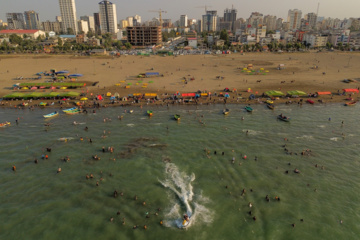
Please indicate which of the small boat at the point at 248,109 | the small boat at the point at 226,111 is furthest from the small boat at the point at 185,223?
the small boat at the point at 248,109

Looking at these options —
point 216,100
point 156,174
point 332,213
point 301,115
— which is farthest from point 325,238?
point 216,100

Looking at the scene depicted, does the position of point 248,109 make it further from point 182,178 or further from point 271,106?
point 182,178

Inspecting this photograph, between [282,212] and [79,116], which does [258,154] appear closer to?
[282,212]

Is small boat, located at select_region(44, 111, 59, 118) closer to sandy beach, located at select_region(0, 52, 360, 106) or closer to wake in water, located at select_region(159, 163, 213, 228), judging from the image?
sandy beach, located at select_region(0, 52, 360, 106)

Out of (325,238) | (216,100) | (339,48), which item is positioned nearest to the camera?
(325,238)

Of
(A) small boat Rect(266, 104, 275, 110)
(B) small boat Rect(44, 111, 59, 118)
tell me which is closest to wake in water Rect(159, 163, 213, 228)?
(A) small boat Rect(266, 104, 275, 110)

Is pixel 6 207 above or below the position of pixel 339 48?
below

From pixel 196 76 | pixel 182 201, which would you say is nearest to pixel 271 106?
pixel 196 76
